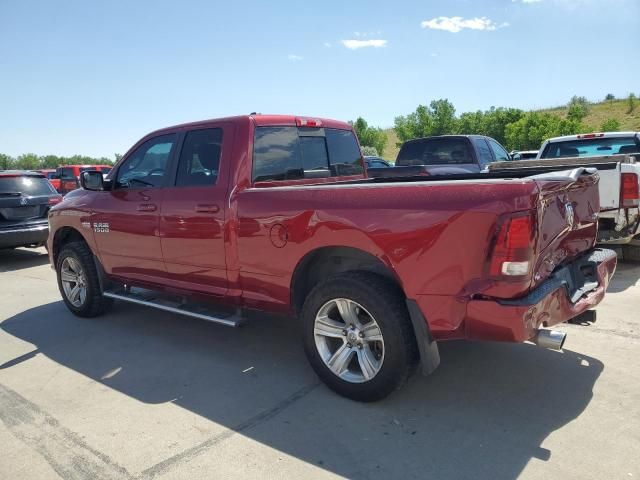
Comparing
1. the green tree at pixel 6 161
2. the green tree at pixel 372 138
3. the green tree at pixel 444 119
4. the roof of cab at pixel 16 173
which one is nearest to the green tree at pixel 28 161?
the green tree at pixel 6 161

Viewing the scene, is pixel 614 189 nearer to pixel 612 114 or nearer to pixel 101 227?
pixel 101 227

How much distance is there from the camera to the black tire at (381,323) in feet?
10.2

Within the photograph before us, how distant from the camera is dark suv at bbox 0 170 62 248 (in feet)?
30.1

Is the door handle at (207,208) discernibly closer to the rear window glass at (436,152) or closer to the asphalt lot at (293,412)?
the asphalt lot at (293,412)

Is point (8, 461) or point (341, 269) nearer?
point (8, 461)

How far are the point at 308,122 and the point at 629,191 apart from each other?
3.88m

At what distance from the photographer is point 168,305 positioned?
4.68 m

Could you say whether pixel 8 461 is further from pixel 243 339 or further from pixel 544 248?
pixel 544 248

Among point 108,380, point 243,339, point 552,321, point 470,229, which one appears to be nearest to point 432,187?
point 470,229

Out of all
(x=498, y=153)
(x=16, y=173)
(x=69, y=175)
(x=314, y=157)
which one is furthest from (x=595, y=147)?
(x=69, y=175)

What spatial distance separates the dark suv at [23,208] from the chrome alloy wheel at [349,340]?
25.4ft

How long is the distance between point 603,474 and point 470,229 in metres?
1.39

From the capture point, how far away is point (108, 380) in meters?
3.99

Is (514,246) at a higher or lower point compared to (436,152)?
lower
